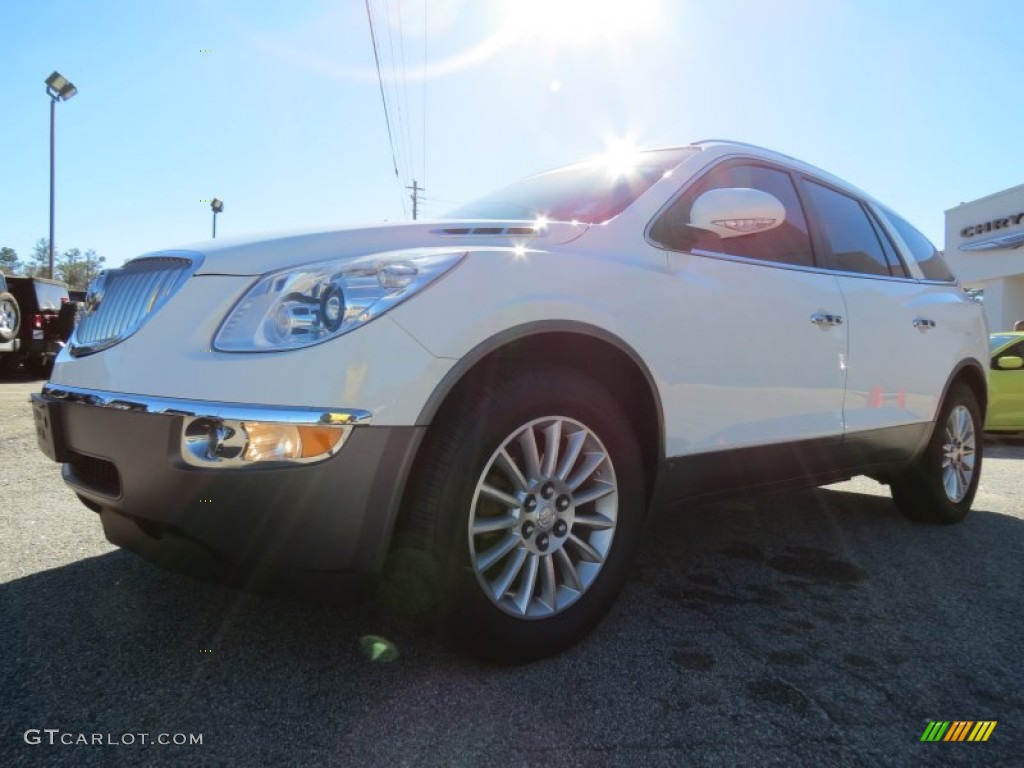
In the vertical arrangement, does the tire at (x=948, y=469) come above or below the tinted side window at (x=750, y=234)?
below

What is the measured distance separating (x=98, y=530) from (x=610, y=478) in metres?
2.49

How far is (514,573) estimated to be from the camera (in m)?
2.10

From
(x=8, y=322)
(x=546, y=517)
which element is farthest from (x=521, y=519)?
(x=8, y=322)

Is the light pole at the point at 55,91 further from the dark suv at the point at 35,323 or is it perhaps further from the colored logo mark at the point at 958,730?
the colored logo mark at the point at 958,730

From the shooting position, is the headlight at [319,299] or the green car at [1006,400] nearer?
the headlight at [319,299]

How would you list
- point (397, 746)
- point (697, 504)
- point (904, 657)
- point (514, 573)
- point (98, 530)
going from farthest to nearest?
point (98, 530)
point (697, 504)
point (904, 657)
point (514, 573)
point (397, 746)

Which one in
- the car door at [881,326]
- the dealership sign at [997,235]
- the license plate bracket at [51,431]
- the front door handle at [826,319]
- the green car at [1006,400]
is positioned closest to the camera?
the license plate bracket at [51,431]

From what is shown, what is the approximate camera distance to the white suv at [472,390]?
176 cm

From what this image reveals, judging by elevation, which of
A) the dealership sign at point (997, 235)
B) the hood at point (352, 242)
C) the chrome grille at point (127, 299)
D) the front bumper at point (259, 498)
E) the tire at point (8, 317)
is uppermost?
the dealership sign at point (997, 235)

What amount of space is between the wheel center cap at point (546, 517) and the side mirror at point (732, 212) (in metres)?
1.24

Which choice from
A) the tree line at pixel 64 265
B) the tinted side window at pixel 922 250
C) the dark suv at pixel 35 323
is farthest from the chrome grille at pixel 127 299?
the tree line at pixel 64 265

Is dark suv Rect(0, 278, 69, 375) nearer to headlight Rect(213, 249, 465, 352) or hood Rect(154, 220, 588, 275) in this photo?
hood Rect(154, 220, 588, 275)

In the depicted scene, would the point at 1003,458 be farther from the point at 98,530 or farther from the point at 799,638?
the point at 98,530

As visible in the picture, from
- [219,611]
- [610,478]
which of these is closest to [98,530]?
[219,611]
